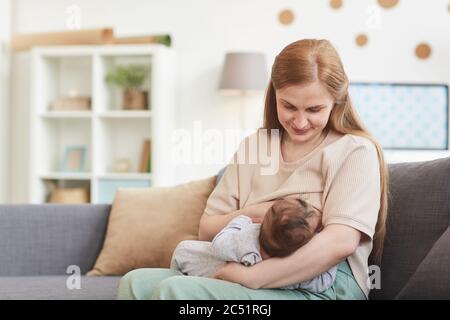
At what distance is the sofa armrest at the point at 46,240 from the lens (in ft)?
7.84

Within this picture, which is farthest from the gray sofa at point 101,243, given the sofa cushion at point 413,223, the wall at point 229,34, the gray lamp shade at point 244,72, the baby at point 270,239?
the wall at point 229,34

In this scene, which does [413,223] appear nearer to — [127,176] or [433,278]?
[433,278]

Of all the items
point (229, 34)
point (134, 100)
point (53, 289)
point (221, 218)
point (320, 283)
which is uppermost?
point (229, 34)

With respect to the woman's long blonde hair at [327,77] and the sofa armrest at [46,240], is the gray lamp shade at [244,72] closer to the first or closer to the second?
the sofa armrest at [46,240]

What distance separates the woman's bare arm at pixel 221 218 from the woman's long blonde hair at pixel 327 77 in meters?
0.26

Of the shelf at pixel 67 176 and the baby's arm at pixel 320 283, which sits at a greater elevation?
the shelf at pixel 67 176

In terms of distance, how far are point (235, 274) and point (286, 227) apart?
15 centimetres

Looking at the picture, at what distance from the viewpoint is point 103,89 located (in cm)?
453

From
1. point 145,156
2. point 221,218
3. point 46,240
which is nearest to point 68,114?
point 145,156

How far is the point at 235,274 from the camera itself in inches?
56.3

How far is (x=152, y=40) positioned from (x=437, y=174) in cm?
300

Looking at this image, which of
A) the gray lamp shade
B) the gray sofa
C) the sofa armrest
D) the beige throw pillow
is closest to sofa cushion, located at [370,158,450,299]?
the gray sofa
